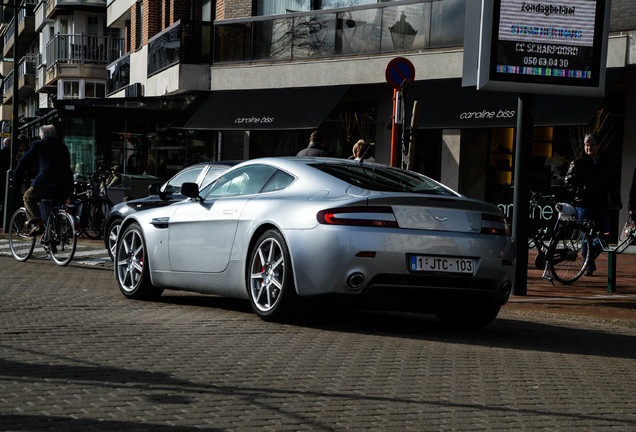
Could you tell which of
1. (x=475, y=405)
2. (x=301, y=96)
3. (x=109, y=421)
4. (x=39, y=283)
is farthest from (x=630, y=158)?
(x=109, y=421)

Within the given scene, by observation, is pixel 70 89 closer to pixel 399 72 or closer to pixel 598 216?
pixel 399 72

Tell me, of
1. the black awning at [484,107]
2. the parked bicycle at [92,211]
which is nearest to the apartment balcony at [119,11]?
the parked bicycle at [92,211]

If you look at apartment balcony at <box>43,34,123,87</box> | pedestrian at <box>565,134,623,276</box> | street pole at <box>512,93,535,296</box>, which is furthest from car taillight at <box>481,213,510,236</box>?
apartment balcony at <box>43,34,123,87</box>

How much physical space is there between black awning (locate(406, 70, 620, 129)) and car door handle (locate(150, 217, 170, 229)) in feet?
28.7

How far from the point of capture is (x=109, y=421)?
4.64 m

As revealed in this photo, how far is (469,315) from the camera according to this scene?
29.1ft

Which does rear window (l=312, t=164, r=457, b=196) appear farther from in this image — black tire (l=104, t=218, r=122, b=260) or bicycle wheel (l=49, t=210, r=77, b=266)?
black tire (l=104, t=218, r=122, b=260)

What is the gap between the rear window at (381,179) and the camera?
8305 millimetres

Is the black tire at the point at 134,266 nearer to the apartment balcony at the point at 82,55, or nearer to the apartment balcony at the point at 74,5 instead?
the apartment balcony at the point at 82,55

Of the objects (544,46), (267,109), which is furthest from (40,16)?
(544,46)

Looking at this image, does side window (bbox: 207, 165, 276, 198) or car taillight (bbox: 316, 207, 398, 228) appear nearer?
car taillight (bbox: 316, 207, 398, 228)

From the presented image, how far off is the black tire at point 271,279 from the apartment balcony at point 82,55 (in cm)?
4383

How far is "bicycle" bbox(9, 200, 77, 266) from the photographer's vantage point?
46.5 ft

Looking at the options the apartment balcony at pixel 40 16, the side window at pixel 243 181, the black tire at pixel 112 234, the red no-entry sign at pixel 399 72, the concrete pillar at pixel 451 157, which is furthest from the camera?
the apartment balcony at pixel 40 16
